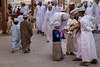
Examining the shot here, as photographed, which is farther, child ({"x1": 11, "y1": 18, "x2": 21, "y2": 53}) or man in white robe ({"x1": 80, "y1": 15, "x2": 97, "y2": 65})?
child ({"x1": 11, "y1": 18, "x2": 21, "y2": 53})

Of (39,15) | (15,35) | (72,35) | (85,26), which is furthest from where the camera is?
(39,15)

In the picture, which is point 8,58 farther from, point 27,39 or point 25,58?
point 27,39

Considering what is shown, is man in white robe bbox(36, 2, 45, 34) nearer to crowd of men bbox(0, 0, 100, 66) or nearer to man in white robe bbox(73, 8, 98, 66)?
crowd of men bbox(0, 0, 100, 66)

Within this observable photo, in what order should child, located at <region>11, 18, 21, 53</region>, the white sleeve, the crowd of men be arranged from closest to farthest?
the white sleeve → the crowd of men → child, located at <region>11, 18, 21, 53</region>

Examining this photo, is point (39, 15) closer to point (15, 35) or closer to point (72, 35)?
point (15, 35)

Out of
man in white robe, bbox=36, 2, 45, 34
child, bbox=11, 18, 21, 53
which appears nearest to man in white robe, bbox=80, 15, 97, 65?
child, bbox=11, 18, 21, 53

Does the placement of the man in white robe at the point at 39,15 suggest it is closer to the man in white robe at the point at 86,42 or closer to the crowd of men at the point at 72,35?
the crowd of men at the point at 72,35

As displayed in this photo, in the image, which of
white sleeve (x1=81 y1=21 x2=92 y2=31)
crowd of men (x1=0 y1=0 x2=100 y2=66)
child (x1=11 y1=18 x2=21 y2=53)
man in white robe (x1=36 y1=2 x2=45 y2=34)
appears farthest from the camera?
man in white robe (x1=36 y1=2 x2=45 y2=34)

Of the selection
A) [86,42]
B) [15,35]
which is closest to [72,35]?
[86,42]

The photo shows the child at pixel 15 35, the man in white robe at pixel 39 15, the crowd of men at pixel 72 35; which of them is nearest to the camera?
the crowd of men at pixel 72 35

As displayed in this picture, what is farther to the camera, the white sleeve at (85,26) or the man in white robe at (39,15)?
the man in white robe at (39,15)

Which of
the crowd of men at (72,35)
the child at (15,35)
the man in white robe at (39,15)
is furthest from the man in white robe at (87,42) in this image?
the man in white robe at (39,15)

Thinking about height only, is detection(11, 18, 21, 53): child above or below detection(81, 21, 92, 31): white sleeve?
below

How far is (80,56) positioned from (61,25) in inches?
46.6
